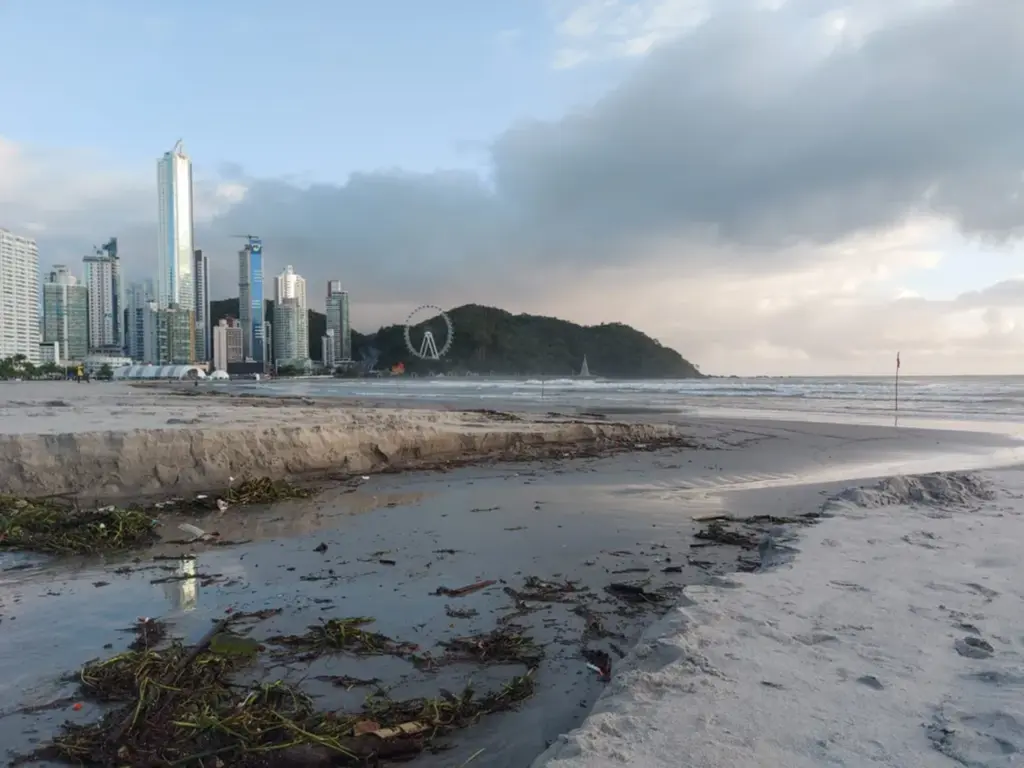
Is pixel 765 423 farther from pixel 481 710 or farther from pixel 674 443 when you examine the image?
pixel 481 710

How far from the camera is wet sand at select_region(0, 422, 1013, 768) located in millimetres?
3326

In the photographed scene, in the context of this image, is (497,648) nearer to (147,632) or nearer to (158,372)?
(147,632)

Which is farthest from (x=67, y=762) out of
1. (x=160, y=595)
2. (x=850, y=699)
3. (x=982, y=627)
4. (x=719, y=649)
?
(x=982, y=627)

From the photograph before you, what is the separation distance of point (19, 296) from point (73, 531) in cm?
13102

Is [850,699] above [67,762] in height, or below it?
above

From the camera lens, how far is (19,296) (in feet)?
355

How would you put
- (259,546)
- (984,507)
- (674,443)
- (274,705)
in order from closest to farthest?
1. (274,705)
2. (259,546)
3. (984,507)
4. (674,443)

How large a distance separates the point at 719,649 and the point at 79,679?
11.3 ft

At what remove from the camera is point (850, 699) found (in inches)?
111

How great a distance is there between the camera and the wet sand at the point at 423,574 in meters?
3.33

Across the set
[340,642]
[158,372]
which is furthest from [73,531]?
[158,372]

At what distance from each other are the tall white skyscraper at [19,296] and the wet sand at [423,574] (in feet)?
409

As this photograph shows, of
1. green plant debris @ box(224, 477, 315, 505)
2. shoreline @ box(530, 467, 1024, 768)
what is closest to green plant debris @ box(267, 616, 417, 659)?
shoreline @ box(530, 467, 1024, 768)

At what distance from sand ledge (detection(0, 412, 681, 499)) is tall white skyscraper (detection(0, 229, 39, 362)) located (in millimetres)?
120692
